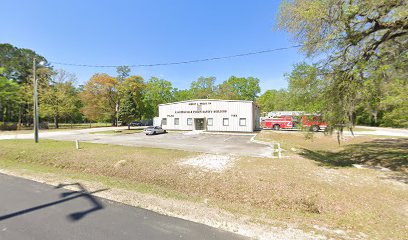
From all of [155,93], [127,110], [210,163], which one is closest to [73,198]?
[210,163]

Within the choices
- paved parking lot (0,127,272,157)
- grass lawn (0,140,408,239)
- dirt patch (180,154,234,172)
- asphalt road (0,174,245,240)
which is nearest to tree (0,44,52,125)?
paved parking lot (0,127,272,157)

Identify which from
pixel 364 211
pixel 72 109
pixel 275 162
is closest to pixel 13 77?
pixel 72 109

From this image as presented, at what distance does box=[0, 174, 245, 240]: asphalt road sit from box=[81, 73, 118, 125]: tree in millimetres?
39743

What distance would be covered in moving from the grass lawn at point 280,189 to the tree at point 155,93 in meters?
43.0

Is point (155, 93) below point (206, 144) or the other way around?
the other way around

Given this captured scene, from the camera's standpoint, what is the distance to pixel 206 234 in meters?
3.48

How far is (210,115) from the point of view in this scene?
30.4 meters

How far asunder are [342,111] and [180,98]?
57.5m

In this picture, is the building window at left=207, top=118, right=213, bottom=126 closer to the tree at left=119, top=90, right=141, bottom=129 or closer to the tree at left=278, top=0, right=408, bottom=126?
the tree at left=119, top=90, right=141, bottom=129

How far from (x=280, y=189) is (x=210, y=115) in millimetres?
24677

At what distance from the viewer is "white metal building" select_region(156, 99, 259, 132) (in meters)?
28.3

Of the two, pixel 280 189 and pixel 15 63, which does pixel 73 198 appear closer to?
pixel 280 189

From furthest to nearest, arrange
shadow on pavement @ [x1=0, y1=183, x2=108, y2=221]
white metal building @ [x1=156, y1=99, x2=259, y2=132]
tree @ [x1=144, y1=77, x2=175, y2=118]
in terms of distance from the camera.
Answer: tree @ [x1=144, y1=77, x2=175, y2=118], white metal building @ [x1=156, y1=99, x2=259, y2=132], shadow on pavement @ [x1=0, y1=183, x2=108, y2=221]

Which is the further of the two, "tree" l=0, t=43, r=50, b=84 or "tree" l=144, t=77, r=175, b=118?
"tree" l=144, t=77, r=175, b=118
